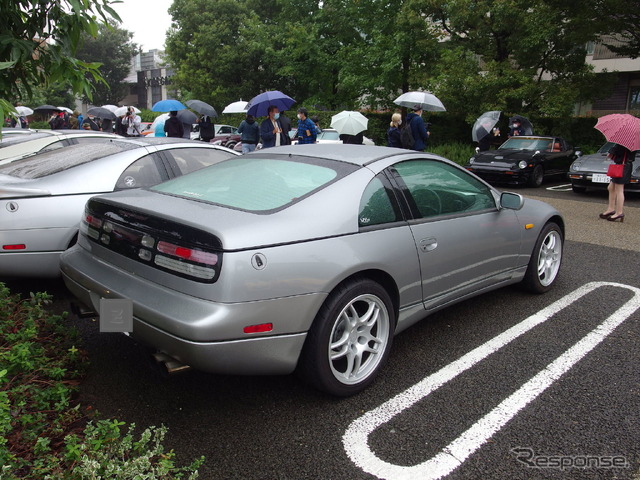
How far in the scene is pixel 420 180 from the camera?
11.8 ft

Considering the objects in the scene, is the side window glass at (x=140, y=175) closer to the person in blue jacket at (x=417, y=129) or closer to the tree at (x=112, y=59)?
the person in blue jacket at (x=417, y=129)

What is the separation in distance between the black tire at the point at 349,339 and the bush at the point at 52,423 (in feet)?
2.70

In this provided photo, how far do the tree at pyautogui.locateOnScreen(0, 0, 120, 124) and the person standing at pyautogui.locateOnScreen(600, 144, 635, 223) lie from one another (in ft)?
26.3

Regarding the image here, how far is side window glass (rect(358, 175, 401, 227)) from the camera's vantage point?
3.06m

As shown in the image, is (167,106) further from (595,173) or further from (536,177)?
(595,173)

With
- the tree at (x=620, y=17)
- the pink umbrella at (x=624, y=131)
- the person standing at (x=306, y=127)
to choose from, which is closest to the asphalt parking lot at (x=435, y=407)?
the pink umbrella at (x=624, y=131)

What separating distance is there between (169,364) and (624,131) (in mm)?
7515

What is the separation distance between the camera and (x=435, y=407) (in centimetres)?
290

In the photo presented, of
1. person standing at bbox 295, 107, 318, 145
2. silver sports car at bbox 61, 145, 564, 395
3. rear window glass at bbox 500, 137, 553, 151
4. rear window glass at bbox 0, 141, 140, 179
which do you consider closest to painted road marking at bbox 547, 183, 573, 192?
rear window glass at bbox 500, 137, 553, 151

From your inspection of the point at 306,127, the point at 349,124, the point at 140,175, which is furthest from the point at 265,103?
the point at 140,175

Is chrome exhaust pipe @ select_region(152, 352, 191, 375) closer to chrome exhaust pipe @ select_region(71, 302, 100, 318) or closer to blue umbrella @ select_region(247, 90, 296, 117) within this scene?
chrome exhaust pipe @ select_region(71, 302, 100, 318)

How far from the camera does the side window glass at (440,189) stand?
348 centimetres

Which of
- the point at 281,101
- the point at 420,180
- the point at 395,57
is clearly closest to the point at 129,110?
the point at 281,101

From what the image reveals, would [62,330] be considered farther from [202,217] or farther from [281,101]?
[281,101]
